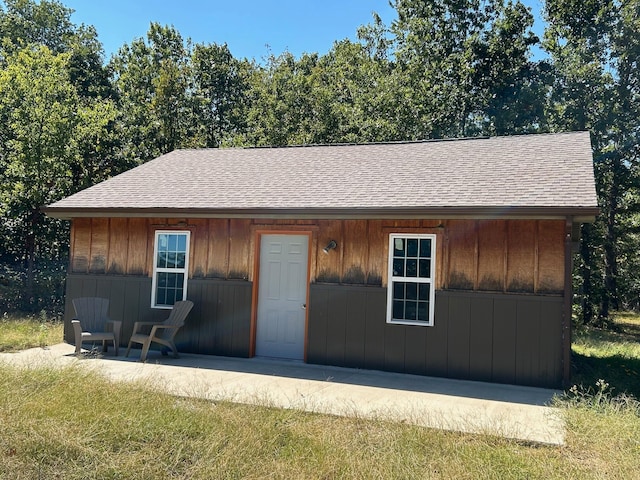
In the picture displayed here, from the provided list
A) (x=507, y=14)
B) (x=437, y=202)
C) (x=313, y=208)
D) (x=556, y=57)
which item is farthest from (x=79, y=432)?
(x=507, y=14)

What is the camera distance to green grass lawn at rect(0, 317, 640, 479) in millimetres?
3797

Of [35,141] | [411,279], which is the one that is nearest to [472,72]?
[411,279]

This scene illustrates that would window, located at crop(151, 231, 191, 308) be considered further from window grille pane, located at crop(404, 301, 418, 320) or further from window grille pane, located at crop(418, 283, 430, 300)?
window grille pane, located at crop(418, 283, 430, 300)

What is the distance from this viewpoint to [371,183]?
8.48m

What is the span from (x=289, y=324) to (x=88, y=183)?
11319 mm

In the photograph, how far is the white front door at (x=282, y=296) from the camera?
833 cm

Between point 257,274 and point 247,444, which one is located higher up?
point 257,274

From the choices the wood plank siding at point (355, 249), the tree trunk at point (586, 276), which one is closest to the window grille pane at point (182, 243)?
the wood plank siding at point (355, 249)

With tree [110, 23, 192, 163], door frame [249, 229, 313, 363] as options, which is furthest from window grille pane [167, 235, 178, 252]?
tree [110, 23, 192, 163]

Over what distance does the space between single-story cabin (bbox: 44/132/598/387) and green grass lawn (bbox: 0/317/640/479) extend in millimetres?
1883

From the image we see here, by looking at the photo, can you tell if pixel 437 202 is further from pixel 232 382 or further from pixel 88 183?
pixel 88 183

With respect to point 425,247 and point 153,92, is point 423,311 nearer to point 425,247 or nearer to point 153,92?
point 425,247

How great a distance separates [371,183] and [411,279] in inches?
72.9

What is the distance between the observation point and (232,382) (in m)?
6.65
